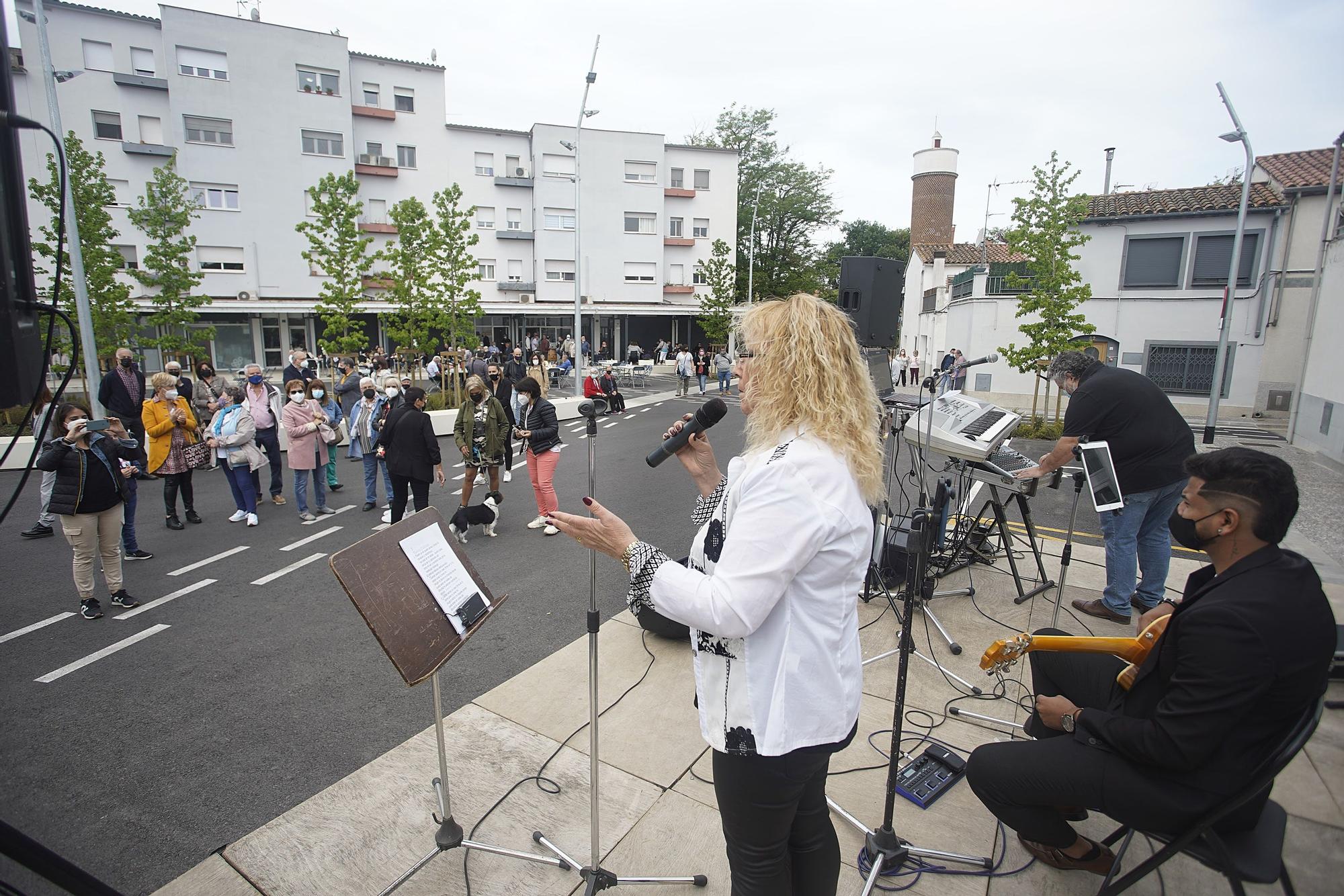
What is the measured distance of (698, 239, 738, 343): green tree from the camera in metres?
30.4

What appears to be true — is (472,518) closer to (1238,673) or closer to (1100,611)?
(1100,611)

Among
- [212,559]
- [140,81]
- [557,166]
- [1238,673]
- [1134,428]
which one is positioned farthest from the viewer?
[557,166]

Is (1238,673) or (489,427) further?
(489,427)

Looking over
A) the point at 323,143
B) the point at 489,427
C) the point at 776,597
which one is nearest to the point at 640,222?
the point at 323,143

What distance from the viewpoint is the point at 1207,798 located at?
6.84ft

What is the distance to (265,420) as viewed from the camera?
8.29 m

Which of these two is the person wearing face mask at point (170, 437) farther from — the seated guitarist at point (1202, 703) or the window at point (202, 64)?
the window at point (202, 64)

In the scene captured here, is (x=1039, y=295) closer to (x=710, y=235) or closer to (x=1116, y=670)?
(x=1116, y=670)

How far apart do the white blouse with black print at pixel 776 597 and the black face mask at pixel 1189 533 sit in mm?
1500

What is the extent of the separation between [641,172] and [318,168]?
15.6 metres

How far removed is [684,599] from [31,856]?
1.87 meters

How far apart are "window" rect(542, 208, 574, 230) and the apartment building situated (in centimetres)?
9

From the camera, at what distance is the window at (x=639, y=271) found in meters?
35.8

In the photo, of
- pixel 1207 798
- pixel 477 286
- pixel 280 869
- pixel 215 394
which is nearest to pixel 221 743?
pixel 280 869
